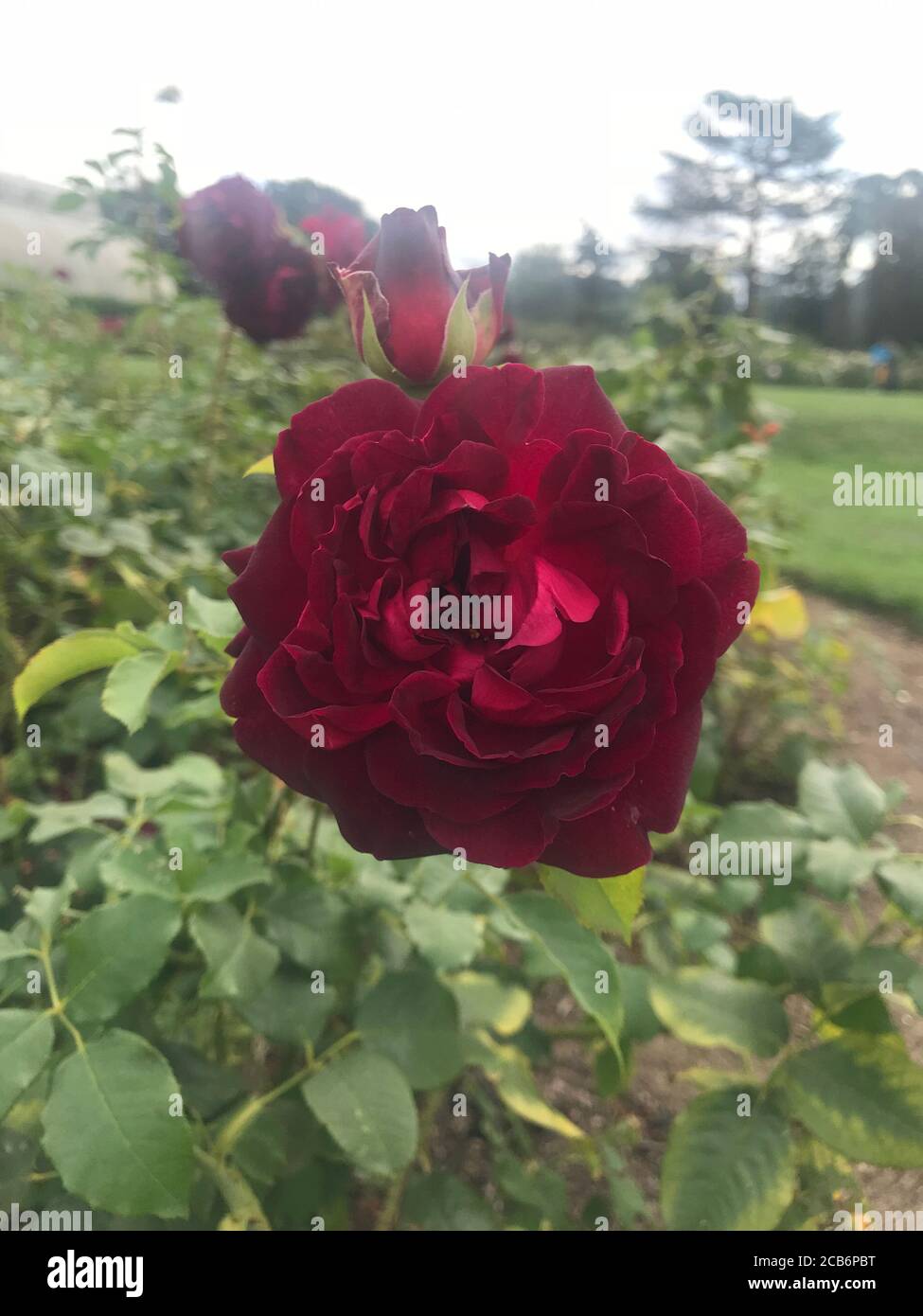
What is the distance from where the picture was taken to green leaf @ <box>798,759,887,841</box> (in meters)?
0.82

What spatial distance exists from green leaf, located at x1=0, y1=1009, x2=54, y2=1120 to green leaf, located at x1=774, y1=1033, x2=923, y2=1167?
0.59 m

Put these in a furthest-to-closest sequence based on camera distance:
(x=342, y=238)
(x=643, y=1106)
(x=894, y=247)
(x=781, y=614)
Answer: (x=894, y=247), (x=781, y=614), (x=643, y=1106), (x=342, y=238)

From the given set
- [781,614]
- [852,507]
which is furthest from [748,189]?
[781,614]

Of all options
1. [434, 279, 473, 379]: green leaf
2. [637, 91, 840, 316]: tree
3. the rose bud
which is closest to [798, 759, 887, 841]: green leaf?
[434, 279, 473, 379]: green leaf

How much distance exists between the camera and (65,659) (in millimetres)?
593

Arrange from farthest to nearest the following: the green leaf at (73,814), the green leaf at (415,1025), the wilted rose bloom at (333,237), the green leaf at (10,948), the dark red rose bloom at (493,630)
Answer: the wilted rose bloom at (333,237) → the green leaf at (73,814) → the green leaf at (415,1025) → the green leaf at (10,948) → the dark red rose bloom at (493,630)

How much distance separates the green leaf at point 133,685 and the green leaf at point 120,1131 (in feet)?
0.68

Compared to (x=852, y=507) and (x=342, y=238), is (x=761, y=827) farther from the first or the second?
(x=852, y=507)

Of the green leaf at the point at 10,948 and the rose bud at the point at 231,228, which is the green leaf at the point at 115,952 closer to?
the green leaf at the point at 10,948

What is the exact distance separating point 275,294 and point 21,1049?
920mm

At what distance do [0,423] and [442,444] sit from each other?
999mm

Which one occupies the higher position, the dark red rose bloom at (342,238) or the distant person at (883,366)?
the distant person at (883,366)

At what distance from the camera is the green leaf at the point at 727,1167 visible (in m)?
0.68

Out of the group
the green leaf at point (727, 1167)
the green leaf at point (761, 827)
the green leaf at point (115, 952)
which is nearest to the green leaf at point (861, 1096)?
the green leaf at point (727, 1167)
